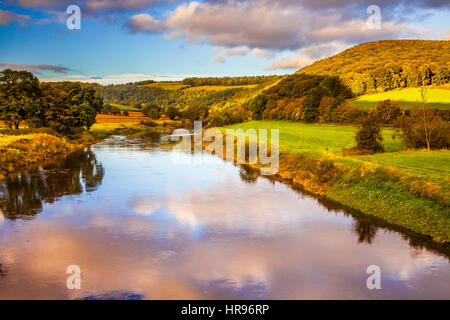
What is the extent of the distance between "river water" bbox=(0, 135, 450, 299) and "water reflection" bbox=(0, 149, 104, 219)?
0.12 m

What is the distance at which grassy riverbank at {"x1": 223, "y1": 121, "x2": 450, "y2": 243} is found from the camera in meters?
13.9

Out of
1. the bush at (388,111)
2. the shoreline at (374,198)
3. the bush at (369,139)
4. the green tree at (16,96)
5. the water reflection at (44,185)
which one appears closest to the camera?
the shoreline at (374,198)

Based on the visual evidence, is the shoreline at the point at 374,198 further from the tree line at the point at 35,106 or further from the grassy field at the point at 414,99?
the tree line at the point at 35,106

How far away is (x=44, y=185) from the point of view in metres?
23.7

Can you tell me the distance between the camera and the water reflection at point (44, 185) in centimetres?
1873

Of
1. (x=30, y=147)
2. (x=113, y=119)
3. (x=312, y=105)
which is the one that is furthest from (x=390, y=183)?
(x=113, y=119)

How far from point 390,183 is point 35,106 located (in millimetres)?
42782

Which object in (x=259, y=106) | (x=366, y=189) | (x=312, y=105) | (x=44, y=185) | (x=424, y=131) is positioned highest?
(x=259, y=106)

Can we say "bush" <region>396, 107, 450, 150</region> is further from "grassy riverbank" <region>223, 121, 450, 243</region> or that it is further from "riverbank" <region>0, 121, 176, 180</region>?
"riverbank" <region>0, 121, 176, 180</region>

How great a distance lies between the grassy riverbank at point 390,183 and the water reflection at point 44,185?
14808mm

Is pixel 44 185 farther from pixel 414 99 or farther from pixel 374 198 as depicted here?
pixel 414 99

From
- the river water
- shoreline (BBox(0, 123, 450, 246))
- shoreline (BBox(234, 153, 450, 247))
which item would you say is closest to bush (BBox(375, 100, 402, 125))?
shoreline (BBox(0, 123, 450, 246))

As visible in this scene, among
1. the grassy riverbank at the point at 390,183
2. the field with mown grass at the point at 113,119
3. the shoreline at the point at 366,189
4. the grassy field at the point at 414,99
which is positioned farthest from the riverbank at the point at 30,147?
the grassy field at the point at 414,99
